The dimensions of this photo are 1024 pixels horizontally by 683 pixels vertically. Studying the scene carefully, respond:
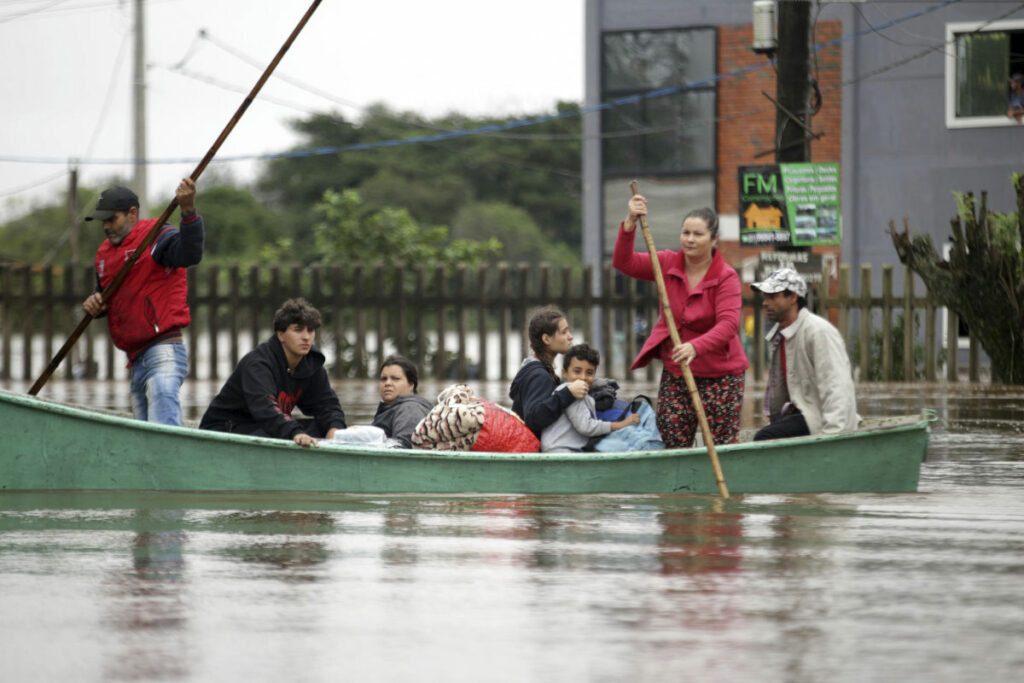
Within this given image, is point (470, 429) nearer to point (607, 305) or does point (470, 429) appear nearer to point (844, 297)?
point (844, 297)

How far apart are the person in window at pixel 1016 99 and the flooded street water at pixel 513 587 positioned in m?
16.3

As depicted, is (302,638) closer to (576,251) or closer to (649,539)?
(649,539)

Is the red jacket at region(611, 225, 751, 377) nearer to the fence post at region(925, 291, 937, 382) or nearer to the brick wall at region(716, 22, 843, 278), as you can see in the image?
the fence post at region(925, 291, 937, 382)

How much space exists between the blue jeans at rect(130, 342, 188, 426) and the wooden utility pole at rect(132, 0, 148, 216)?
1637cm

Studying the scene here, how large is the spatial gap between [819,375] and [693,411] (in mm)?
802

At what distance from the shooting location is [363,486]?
27.9ft

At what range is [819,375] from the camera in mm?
8719

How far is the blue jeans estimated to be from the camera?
907 cm

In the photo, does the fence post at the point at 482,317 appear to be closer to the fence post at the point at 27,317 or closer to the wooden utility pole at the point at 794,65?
the fence post at the point at 27,317

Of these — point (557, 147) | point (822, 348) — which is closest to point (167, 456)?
point (822, 348)

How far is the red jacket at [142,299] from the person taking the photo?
29.9 ft

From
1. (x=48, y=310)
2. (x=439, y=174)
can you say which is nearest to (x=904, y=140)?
(x=48, y=310)

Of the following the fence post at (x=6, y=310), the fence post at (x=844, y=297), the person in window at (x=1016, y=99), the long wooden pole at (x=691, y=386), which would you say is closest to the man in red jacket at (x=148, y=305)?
the long wooden pole at (x=691, y=386)

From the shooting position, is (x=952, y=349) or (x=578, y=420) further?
(x=952, y=349)
